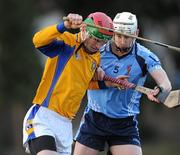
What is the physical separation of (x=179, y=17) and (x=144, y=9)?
1.18 m

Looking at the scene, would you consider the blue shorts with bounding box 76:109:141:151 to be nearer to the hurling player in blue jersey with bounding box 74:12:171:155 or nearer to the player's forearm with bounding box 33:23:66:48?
the hurling player in blue jersey with bounding box 74:12:171:155

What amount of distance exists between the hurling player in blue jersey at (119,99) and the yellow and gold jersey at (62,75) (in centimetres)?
72

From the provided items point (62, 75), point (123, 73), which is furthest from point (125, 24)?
point (62, 75)

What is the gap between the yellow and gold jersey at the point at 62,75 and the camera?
11570mm

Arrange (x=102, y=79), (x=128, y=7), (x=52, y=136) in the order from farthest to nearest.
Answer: (x=128, y=7)
(x=102, y=79)
(x=52, y=136)

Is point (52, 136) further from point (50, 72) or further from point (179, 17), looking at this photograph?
point (179, 17)

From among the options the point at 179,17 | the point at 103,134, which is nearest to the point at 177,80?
the point at 179,17

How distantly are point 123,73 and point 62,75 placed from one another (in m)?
1.14

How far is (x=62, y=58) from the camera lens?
38.1 ft

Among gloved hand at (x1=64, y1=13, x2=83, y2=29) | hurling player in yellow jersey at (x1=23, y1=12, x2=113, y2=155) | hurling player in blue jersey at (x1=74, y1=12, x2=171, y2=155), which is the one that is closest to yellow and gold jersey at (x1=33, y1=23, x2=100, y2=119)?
hurling player in yellow jersey at (x1=23, y1=12, x2=113, y2=155)

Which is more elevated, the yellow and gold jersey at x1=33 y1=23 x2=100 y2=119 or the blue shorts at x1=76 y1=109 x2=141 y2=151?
the yellow and gold jersey at x1=33 y1=23 x2=100 y2=119

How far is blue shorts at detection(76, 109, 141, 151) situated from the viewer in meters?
12.7

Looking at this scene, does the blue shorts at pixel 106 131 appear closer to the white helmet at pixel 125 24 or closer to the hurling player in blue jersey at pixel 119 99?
the hurling player in blue jersey at pixel 119 99

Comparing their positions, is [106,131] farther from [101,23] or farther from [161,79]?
[101,23]
